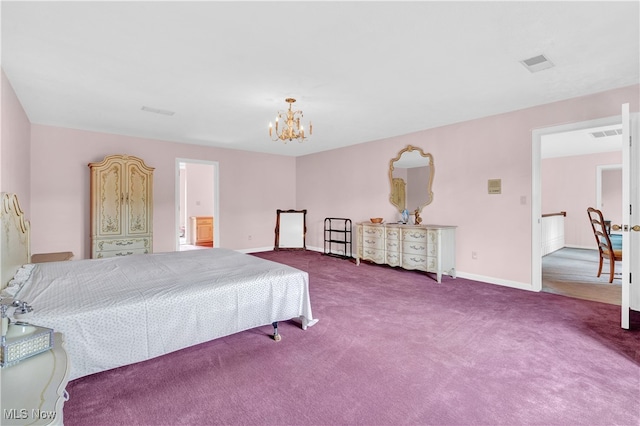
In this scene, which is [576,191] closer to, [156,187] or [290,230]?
[290,230]

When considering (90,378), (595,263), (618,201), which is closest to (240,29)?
(90,378)

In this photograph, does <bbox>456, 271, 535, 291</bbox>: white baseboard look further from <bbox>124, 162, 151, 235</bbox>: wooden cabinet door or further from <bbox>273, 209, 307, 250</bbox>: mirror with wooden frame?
<bbox>124, 162, 151, 235</bbox>: wooden cabinet door

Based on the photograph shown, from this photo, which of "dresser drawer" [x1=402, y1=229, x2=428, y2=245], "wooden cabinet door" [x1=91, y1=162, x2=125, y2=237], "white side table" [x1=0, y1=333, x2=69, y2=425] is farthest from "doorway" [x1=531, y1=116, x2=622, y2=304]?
"wooden cabinet door" [x1=91, y1=162, x2=125, y2=237]

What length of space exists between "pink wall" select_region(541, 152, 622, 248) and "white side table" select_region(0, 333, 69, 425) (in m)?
9.83

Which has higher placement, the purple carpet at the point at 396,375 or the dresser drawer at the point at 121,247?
the dresser drawer at the point at 121,247

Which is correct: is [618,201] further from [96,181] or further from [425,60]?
[96,181]

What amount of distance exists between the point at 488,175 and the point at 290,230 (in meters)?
4.53

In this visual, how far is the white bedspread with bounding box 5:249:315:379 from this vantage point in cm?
179

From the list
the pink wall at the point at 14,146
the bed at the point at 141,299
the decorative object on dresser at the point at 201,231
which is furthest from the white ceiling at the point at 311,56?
the decorative object on dresser at the point at 201,231

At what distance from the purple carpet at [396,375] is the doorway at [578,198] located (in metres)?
0.91

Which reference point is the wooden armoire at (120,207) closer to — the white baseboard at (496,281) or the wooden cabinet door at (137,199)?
the wooden cabinet door at (137,199)

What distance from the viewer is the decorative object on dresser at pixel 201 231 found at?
8.55 metres

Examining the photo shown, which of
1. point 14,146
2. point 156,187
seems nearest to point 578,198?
point 156,187

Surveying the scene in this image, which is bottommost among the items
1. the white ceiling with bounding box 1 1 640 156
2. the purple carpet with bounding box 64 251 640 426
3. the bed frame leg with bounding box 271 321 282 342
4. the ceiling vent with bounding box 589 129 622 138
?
the purple carpet with bounding box 64 251 640 426
